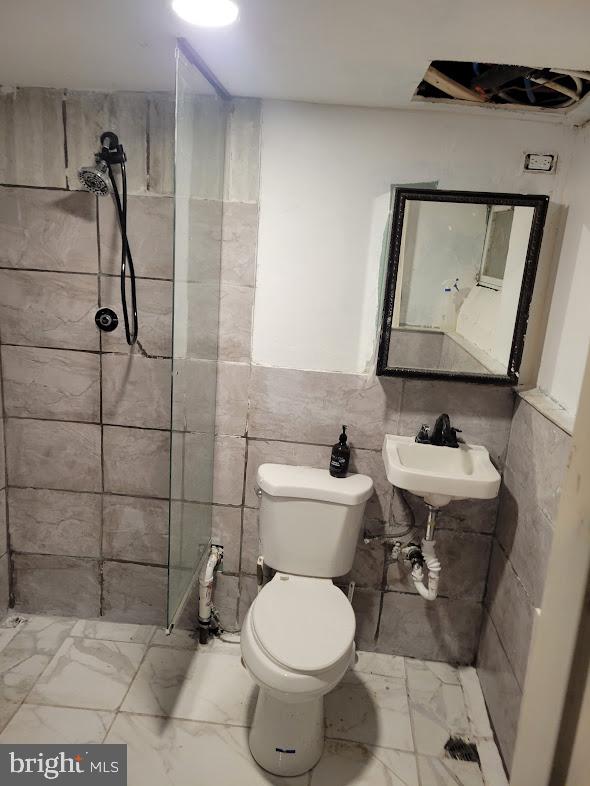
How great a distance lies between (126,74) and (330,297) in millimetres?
988

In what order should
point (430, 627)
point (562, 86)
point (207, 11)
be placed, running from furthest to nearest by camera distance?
point (430, 627)
point (562, 86)
point (207, 11)

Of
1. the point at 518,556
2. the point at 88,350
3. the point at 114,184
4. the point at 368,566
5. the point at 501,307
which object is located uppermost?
the point at 114,184

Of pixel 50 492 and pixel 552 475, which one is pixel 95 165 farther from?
pixel 552 475

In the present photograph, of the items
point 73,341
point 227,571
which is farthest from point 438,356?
point 73,341

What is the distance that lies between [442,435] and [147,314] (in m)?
1.20

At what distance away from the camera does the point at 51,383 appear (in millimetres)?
2129

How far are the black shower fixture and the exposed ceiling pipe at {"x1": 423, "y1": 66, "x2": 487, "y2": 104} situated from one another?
1.05 metres

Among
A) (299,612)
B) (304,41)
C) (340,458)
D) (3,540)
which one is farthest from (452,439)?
(3,540)

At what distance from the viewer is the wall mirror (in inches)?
72.4

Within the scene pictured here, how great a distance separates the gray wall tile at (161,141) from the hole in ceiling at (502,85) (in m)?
0.85

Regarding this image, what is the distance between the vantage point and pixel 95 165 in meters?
1.89

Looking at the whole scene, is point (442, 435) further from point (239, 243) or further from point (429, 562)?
point (239, 243)

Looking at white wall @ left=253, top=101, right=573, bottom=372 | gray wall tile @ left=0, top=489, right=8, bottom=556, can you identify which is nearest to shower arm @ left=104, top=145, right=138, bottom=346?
white wall @ left=253, top=101, right=573, bottom=372

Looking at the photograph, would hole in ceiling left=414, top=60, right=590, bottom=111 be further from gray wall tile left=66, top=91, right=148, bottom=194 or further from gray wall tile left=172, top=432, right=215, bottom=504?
gray wall tile left=172, top=432, right=215, bottom=504
